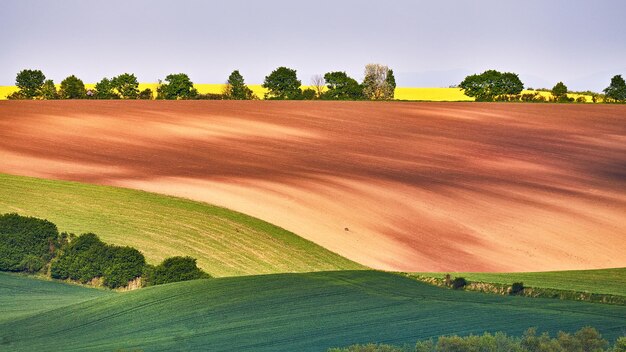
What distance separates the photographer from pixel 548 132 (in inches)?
1855

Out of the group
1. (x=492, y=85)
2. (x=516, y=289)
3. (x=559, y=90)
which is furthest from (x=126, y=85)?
(x=516, y=289)

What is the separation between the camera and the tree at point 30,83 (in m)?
63.1

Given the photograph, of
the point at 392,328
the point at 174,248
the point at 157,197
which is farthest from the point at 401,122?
the point at 392,328

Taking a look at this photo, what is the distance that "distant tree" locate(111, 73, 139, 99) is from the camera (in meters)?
63.2

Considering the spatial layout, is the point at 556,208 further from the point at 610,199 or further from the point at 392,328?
the point at 392,328

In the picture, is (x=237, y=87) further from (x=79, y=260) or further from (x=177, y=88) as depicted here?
(x=79, y=260)

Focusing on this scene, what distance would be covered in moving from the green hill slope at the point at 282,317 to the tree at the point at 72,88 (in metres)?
46.0

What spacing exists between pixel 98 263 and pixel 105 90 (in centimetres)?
4337

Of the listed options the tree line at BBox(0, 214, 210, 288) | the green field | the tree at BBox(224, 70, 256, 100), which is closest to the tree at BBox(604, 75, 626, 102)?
the tree at BBox(224, 70, 256, 100)

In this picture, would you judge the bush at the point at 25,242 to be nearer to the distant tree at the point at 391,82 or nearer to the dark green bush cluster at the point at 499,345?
the dark green bush cluster at the point at 499,345

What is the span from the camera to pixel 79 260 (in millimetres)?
20750

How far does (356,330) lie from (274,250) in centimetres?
923

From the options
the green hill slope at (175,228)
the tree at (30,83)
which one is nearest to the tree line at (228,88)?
the tree at (30,83)

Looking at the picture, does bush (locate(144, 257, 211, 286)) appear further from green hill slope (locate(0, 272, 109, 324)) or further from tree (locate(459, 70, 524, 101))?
tree (locate(459, 70, 524, 101))
